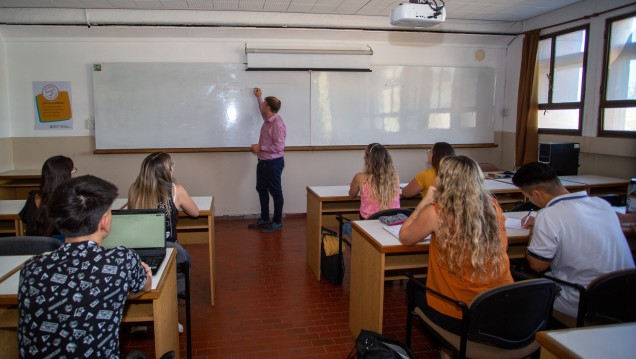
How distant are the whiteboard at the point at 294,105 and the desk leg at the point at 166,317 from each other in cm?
390

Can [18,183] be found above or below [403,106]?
below

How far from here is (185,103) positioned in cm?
586

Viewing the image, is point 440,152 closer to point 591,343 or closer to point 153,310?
point 591,343

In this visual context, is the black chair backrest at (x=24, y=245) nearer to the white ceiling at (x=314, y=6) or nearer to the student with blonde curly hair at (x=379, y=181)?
the student with blonde curly hair at (x=379, y=181)

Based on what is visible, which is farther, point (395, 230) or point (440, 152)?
point (440, 152)

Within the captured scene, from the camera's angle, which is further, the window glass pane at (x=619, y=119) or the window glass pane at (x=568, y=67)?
the window glass pane at (x=568, y=67)

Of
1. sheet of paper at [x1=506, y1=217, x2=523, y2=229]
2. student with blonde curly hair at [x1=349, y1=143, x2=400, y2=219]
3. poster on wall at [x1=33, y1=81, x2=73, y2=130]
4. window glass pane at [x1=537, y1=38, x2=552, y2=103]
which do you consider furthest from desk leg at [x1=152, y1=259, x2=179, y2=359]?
window glass pane at [x1=537, y1=38, x2=552, y2=103]

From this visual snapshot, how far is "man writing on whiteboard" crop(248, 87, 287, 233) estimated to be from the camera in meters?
5.57

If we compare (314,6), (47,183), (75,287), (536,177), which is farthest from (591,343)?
(314,6)

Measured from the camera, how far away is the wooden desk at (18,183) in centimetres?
530

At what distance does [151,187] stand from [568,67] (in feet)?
17.8

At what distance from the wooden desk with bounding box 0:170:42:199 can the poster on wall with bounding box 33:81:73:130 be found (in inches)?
25.7

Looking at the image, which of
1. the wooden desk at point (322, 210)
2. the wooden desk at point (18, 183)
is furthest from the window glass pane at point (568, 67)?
the wooden desk at point (18, 183)

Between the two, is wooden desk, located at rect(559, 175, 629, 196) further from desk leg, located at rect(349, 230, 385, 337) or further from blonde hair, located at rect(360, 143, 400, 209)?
desk leg, located at rect(349, 230, 385, 337)
